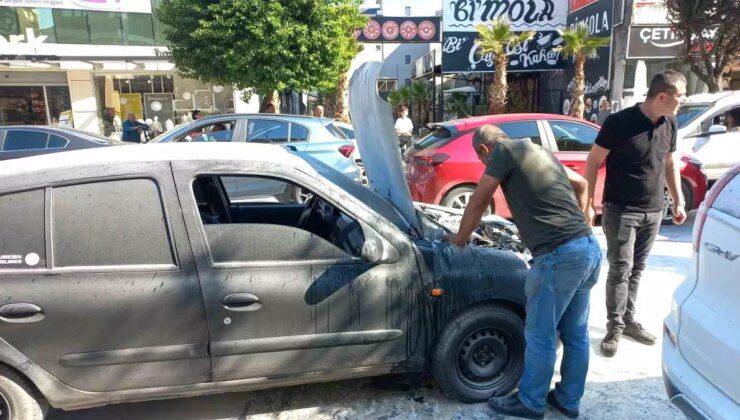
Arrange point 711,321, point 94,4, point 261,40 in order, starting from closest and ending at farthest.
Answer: point 711,321 < point 261,40 < point 94,4

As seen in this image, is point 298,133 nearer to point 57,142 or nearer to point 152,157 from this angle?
point 57,142

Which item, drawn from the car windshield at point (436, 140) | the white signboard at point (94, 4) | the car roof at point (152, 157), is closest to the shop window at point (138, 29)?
the white signboard at point (94, 4)

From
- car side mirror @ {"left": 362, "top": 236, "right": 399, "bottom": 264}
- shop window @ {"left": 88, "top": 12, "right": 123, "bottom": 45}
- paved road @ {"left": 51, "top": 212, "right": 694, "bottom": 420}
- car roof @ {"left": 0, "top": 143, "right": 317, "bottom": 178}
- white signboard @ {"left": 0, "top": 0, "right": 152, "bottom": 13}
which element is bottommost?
paved road @ {"left": 51, "top": 212, "right": 694, "bottom": 420}

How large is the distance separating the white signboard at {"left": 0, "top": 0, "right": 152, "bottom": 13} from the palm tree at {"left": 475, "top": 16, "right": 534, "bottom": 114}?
39.3 ft

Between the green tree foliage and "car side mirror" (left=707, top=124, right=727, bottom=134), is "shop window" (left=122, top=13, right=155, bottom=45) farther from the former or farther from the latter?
"car side mirror" (left=707, top=124, right=727, bottom=134)

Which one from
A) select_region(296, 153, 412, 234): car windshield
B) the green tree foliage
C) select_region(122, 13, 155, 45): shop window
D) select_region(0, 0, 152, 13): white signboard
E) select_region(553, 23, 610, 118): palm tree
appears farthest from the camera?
select_region(122, 13, 155, 45): shop window

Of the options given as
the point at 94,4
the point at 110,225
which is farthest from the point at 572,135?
the point at 94,4

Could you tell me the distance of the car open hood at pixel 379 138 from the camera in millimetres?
3178

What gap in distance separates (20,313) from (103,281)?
0.37 m

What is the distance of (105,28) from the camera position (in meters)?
17.9

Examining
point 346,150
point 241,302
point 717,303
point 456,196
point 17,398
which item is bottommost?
point 17,398

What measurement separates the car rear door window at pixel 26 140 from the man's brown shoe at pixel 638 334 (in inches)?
320

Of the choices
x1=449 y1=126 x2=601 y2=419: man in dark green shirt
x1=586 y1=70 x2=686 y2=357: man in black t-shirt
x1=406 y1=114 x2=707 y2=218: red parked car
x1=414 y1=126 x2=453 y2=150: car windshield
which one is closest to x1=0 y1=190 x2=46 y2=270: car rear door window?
x1=449 y1=126 x2=601 y2=419: man in dark green shirt

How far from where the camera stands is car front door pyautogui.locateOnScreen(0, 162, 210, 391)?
2.36 metres
